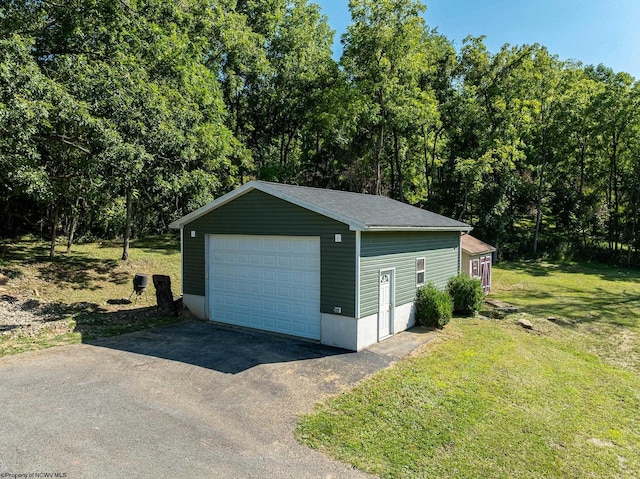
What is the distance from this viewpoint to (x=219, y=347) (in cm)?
853

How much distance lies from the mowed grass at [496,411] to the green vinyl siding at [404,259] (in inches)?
56.4

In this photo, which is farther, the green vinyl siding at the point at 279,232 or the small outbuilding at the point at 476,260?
the small outbuilding at the point at 476,260

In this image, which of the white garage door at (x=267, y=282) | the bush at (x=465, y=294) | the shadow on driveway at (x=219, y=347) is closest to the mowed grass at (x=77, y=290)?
the shadow on driveway at (x=219, y=347)

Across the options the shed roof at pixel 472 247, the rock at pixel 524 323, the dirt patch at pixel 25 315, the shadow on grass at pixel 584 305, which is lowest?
the shadow on grass at pixel 584 305

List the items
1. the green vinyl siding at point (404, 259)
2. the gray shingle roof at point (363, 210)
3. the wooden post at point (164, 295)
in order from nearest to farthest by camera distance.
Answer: the green vinyl siding at point (404, 259) < the gray shingle roof at point (363, 210) < the wooden post at point (164, 295)

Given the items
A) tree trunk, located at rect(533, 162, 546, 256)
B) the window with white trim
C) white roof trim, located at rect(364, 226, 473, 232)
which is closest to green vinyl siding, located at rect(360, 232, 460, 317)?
the window with white trim

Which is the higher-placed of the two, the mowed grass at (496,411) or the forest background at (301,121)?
the forest background at (301,121)

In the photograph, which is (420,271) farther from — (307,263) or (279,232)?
(279,232)

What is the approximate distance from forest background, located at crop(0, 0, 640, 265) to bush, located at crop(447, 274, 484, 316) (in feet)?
33.8

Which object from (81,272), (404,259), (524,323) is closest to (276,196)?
(404,259)

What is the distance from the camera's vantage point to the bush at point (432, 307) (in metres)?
10.5

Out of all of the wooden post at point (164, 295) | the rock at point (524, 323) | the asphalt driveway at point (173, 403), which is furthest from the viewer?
the wooden post at point (164, 295)

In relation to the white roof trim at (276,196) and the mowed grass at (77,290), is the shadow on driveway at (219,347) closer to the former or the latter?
the mowed grass at (77,290)

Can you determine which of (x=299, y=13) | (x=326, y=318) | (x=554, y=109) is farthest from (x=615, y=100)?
(x=326, y=318)
